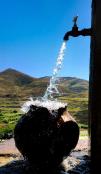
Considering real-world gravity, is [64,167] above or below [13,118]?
below

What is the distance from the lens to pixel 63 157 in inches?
457

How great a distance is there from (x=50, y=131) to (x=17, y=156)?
115 inches

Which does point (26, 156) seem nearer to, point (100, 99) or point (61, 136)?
point (61, 136)

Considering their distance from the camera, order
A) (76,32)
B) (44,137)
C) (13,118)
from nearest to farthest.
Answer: (44,137)
(76,32)
(13,118)

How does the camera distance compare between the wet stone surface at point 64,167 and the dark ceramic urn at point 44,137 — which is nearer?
the dark ceramic urn at point 44,137

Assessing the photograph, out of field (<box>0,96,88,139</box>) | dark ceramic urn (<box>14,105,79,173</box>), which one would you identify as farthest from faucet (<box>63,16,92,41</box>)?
field (<box>0,96,88,139</box>)

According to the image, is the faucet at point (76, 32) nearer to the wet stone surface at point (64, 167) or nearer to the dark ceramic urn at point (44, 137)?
the dark ceramic urn at point (44, 137)

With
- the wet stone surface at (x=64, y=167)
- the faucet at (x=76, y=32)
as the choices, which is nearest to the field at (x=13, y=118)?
the wet stone surface at (x=64, y=167)

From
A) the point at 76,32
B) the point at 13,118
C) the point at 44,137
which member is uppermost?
the point at 76,32

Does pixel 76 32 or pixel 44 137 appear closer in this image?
pixel 44 137

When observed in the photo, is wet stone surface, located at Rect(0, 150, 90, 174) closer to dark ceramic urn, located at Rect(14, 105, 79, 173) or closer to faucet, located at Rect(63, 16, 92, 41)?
dark ceramic urn, located at Rect(14, 105, 79, 173)

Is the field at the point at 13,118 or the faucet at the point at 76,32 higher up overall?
the faucet at the point at 76,32

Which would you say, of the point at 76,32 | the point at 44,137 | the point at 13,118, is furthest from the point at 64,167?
the point at 13,118

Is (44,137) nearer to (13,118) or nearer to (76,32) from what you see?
(76,32)
